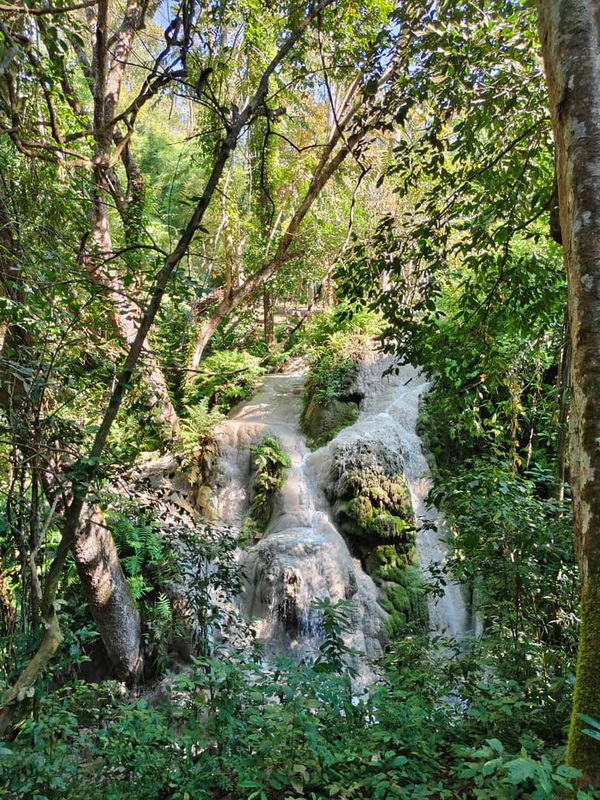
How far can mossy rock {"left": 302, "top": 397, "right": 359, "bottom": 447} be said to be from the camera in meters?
9.57

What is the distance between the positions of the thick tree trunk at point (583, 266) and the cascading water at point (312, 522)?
7.29 feet

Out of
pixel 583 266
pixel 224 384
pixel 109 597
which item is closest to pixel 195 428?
pixel 224 384

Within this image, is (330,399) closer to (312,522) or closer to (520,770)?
(312,522)

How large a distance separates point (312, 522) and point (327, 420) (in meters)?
2.71

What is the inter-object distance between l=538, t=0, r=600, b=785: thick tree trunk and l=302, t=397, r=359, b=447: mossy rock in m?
7.66

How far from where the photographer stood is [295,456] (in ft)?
29.9

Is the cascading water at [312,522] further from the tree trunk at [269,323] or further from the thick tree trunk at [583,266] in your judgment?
the tree trunk at [269,323]

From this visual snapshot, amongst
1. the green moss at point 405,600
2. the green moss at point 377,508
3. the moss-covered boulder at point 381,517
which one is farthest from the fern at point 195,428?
the green moss at point 405,600

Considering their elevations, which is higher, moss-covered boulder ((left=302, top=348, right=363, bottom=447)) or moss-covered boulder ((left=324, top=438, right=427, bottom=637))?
moss-covered boulder ((left=302, top=348, right=363, bottom=447))

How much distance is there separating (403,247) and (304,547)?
4.20 meters

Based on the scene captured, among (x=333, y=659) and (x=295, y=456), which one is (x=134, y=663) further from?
(x=295, y=456)

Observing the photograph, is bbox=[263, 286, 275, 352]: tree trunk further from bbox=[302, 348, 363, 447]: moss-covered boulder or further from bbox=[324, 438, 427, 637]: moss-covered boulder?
bbox=[324, 438, 427, 637]: moss-covered boulder

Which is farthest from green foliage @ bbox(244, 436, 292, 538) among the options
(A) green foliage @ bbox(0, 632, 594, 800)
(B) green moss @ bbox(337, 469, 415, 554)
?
(A) green foliage @ bbox(0, 632, 594, 800)

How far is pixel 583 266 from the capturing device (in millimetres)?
1804
